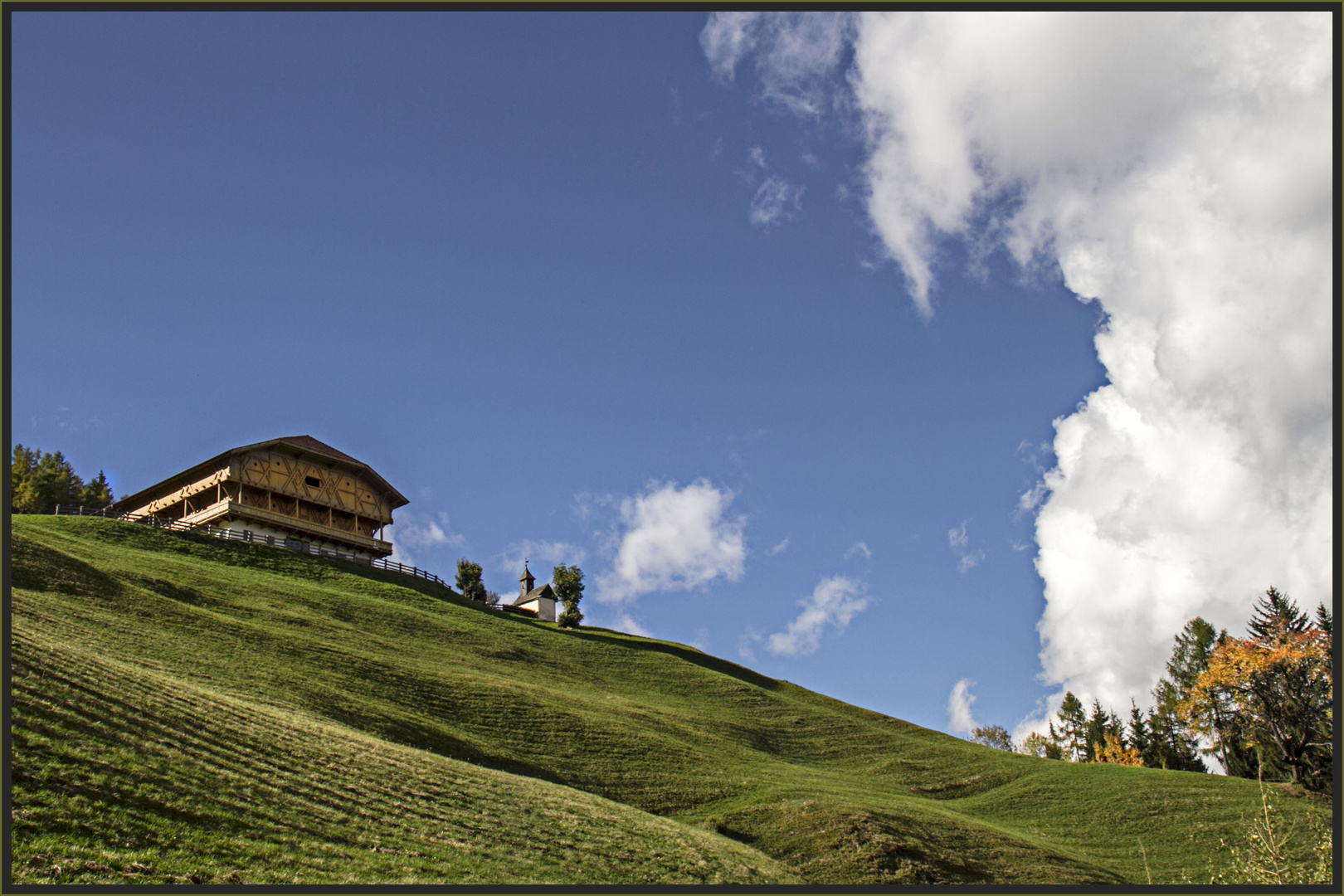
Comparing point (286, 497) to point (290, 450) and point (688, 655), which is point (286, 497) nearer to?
point (290, 450)

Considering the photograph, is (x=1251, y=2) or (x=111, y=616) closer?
(x=1251, y=2)

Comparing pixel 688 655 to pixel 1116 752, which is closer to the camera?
Answer: pixel 688 655

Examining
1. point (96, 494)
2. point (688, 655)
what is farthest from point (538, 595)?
point (96, 494)

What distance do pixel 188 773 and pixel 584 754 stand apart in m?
19.2

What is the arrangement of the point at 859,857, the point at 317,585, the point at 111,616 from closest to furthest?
the point at 859,857 → the point at 111,616 → the point at 317,585

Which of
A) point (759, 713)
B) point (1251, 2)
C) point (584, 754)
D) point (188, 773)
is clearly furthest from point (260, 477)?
point (1251, 2)

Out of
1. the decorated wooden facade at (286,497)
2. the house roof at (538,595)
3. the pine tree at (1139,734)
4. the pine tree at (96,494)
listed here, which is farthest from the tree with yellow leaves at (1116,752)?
the pine tree at (96,494)

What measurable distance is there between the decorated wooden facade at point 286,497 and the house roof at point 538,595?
18.7m

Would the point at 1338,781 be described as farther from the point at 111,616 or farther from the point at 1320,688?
the point at 1320,688

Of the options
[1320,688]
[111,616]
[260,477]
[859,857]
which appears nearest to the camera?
[859,857]

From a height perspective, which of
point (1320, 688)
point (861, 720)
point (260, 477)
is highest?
point (260, 477)

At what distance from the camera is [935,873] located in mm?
27516

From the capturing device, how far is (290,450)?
260ft

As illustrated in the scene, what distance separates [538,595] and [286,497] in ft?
100
